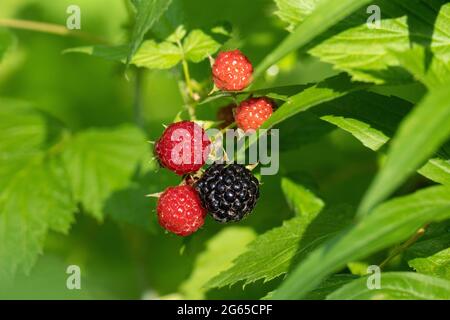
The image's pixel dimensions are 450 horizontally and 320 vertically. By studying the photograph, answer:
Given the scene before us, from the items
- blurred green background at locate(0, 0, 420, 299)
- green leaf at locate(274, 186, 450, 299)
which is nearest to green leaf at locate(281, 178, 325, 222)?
blurred green background at locate(0, 0, 420, 299)

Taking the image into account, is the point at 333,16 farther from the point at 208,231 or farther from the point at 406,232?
the point at 208,231

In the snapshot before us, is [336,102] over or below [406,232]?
over

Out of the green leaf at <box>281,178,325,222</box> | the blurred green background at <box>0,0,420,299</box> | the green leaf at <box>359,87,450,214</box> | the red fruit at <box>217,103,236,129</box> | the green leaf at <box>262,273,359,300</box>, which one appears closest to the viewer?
the green leaf at <box>359,87,450,214</box>

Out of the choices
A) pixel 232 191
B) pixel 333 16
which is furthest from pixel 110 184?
pixel 333 16

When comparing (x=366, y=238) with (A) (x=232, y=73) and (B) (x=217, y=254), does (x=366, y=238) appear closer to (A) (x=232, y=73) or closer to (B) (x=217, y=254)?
(A) (x=232, y=73)

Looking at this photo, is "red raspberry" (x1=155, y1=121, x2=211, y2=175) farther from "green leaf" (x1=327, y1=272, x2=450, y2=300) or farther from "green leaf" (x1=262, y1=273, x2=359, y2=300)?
"green leaf" (x1=327, y1=272, x2=450, y2=300)

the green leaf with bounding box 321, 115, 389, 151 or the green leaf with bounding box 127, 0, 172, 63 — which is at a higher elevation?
the green leaf with bounding box 127, 0, 172, 63
